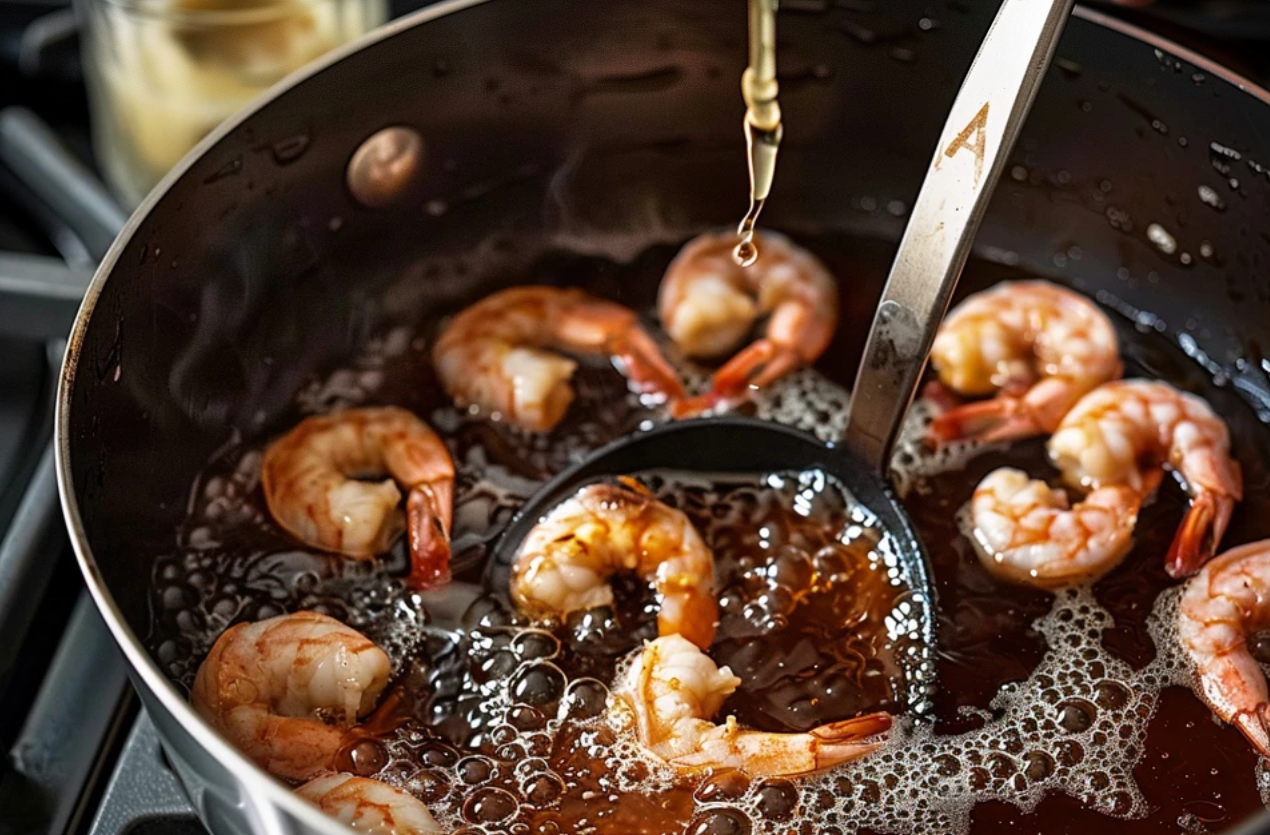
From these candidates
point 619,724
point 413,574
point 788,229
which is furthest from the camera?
point 788,229

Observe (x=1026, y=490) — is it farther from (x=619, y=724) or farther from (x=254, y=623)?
(x=254, y=623)

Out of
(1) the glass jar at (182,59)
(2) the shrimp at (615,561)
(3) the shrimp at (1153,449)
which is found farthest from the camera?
(1) the glass jar at (182,59)

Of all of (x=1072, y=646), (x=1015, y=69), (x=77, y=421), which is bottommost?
(x=1072, y=646)

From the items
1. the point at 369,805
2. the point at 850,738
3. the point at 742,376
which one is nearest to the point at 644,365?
the point at 742,376

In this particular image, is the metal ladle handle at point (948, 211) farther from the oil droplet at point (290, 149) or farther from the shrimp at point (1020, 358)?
the oil droplet at point (290, 149)

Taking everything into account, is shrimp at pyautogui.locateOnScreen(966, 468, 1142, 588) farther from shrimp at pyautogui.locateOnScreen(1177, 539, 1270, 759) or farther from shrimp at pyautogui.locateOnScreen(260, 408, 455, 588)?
shrimp at pyautogui.locateOnScreen(260, 408, 455, 588)

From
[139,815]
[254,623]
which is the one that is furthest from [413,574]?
[139,815]

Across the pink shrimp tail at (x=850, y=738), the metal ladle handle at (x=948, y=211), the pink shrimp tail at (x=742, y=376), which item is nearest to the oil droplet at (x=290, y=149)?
the pink shrimp tail at (x=742, y=376)

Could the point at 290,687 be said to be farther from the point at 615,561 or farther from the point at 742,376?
the point at 742,376
